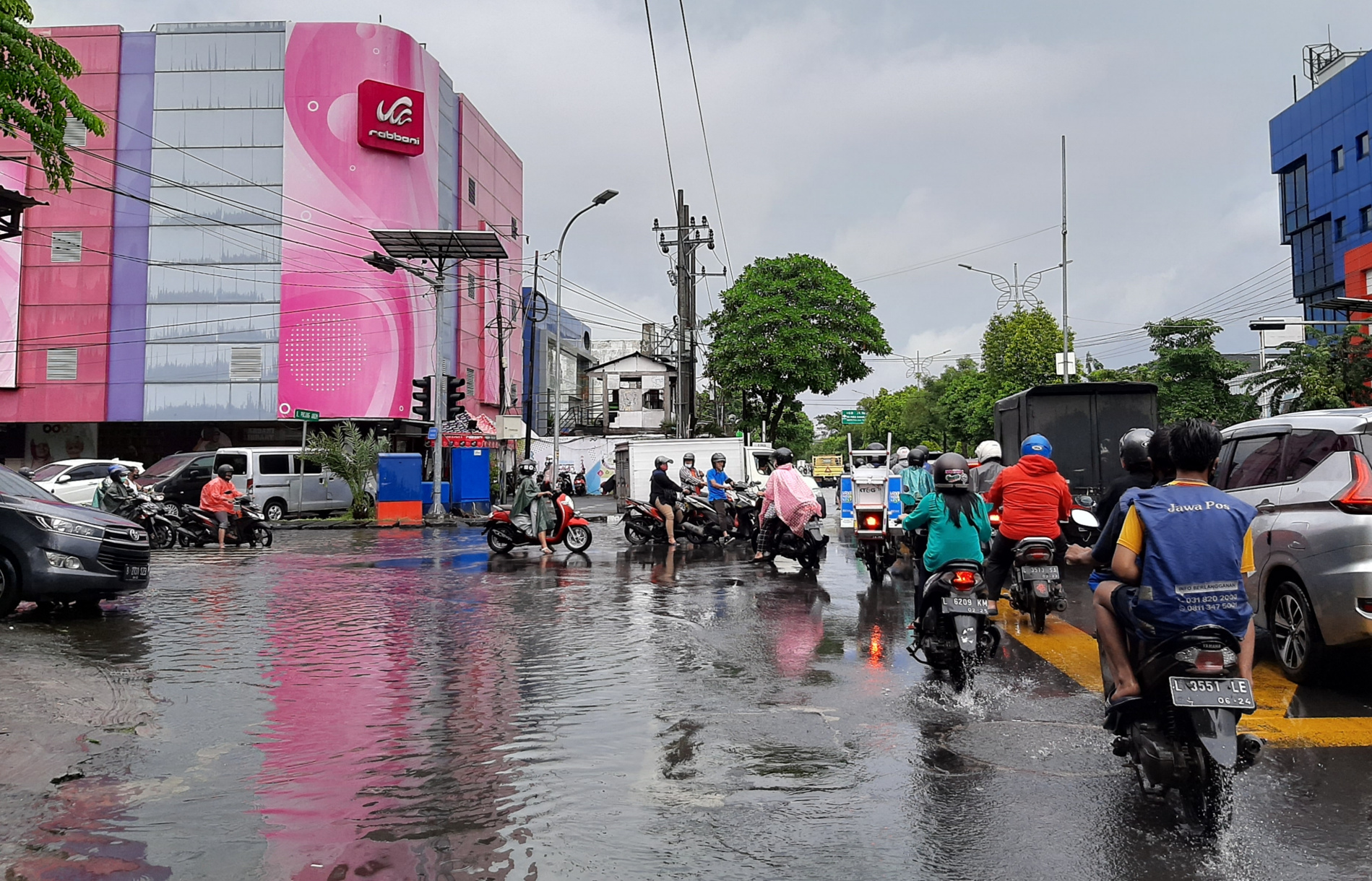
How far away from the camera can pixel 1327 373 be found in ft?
89.6

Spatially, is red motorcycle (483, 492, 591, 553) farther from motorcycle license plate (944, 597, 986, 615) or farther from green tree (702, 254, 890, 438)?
green tree (702, 254, 890, 438)

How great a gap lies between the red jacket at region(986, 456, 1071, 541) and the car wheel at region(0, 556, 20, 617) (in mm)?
8426

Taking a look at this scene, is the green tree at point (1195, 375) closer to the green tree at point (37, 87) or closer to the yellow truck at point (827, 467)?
the yellow truck at point (827, 467)

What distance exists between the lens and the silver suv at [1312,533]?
19.5ft

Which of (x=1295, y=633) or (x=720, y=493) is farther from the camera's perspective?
(x=720, y=493)

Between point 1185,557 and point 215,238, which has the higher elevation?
point 215,238

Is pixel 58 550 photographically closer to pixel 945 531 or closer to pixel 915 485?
pixel 945 531

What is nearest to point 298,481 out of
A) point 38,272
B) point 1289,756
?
point 38,272

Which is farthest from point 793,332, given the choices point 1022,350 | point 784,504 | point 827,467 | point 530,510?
point 784,504

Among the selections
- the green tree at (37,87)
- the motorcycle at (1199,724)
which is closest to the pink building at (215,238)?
the green tree at (37,87)

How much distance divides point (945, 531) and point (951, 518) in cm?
9

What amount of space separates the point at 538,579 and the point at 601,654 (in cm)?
551

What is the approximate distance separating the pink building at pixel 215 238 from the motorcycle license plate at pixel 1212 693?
36877 millimetres

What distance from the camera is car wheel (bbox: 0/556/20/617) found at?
29.7 ft
